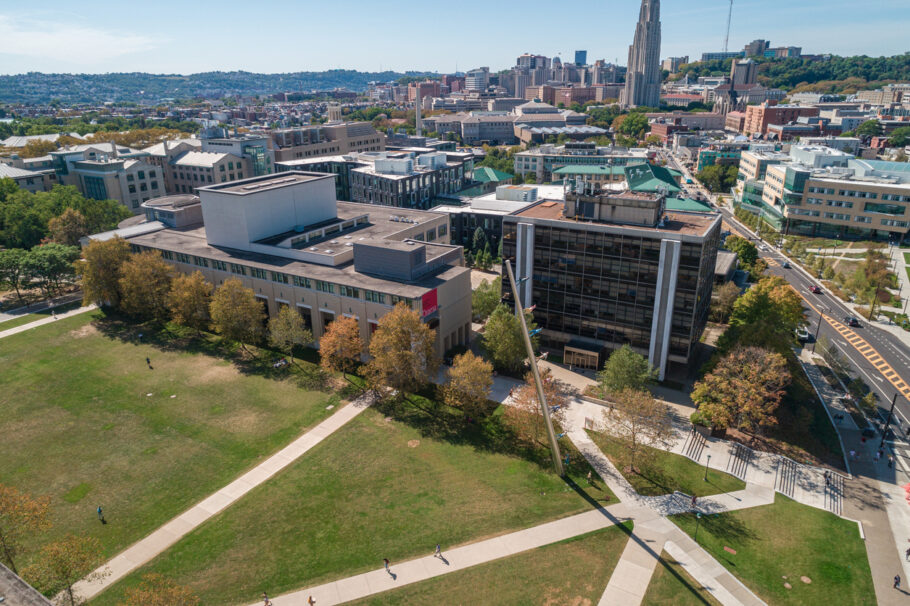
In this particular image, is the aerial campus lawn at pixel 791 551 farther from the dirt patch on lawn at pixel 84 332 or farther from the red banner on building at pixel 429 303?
the dirt patch on lawn at pixel 84 332

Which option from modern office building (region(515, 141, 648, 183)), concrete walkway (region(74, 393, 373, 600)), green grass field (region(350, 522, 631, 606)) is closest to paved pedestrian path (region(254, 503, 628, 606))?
green grass field (region(350, 522, 631, 606))

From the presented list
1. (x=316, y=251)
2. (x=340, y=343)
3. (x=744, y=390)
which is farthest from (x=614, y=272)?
(x=316, y=251)

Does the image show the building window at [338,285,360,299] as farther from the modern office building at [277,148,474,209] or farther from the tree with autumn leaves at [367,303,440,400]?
the modern office building at [277,148,474,209]

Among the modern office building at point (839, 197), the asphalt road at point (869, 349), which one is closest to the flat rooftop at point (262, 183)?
the asphalt road at point (869, 349)

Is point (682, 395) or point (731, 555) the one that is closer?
point (731, 555)

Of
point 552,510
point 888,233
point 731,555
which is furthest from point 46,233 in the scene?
point 888,233

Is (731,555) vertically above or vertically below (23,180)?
below

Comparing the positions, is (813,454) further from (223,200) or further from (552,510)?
(223,200)
